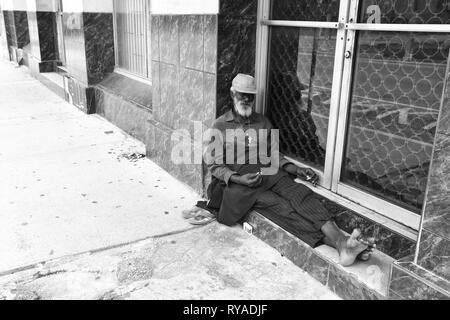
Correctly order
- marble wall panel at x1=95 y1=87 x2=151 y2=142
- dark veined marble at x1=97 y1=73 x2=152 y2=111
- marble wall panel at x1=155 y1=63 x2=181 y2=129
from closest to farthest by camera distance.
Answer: marble wall panel at x1=155 y1=63 x2=181 y2=129
marble wall panel at x1=95 y1=87 x2=151 y2=142
dark veined marble at x1=97 y1=73 x2=152 y2=111

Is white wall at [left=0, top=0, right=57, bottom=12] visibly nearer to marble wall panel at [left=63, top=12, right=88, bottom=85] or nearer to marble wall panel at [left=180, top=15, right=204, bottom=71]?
marble wall panel at [left=63, top=12, right=88, bottom=85]

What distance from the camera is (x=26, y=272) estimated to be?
9.48ft

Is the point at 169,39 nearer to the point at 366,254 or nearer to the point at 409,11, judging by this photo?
the point at 409,11

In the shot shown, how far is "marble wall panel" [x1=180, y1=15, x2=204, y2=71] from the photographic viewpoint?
12.6 ft

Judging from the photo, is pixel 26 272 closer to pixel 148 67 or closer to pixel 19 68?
pixel 148 67

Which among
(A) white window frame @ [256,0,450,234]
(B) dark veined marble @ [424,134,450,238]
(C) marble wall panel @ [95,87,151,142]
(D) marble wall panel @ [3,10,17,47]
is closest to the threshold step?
(A) white window frame @ [256,0,450,234]

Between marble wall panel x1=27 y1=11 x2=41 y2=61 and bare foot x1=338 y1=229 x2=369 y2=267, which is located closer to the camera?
bare foot x1=338 y1=229 x2=369 y2=267

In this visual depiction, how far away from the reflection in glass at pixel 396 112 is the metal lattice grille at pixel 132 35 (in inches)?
153

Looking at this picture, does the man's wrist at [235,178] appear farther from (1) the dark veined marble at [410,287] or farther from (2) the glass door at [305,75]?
(1) the dark veined marble at [410,287]

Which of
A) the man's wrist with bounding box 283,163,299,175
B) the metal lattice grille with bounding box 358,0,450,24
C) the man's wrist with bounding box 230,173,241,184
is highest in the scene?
the metal lattice grille with bounding box 358,0,450,24

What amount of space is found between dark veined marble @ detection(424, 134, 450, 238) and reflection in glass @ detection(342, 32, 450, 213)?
51 centimetres

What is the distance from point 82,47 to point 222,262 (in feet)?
17.6

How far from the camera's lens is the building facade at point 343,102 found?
2344 mm

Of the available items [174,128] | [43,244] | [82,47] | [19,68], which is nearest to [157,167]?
[174,128]
